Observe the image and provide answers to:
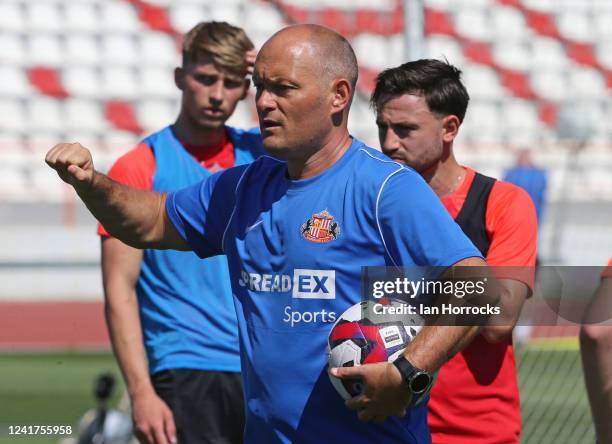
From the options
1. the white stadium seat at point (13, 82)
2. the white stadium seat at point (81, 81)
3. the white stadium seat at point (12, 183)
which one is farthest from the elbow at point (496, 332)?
the white stadium seat at point (13, 82)

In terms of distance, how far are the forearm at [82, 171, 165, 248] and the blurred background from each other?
11.6ft

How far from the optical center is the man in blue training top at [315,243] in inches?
124

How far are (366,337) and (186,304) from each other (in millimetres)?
1795

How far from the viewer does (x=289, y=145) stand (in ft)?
11.1

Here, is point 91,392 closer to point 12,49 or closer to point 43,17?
point 43,17

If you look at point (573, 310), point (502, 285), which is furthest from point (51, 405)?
point (502, 285)

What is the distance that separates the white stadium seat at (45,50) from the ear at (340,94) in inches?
322

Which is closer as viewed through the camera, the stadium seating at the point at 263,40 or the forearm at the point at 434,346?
the forearm at the point at 434,346

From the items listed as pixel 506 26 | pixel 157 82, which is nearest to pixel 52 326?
pixel 157 82

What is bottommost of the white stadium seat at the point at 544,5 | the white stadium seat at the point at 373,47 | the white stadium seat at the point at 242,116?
the white stadium seat at the point at 242,116

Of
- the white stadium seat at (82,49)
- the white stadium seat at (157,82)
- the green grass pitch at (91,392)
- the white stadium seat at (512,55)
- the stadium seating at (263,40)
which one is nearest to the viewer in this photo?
the green grass pitch at (91,392)

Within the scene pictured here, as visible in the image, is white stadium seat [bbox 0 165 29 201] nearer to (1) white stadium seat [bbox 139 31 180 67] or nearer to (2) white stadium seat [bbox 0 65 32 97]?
(2) white stadium seat [bbox 0 65 32 97]

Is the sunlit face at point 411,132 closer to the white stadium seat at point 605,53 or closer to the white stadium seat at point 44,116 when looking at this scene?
the white stadium seat at point 605,53

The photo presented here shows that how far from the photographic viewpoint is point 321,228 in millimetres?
3289
